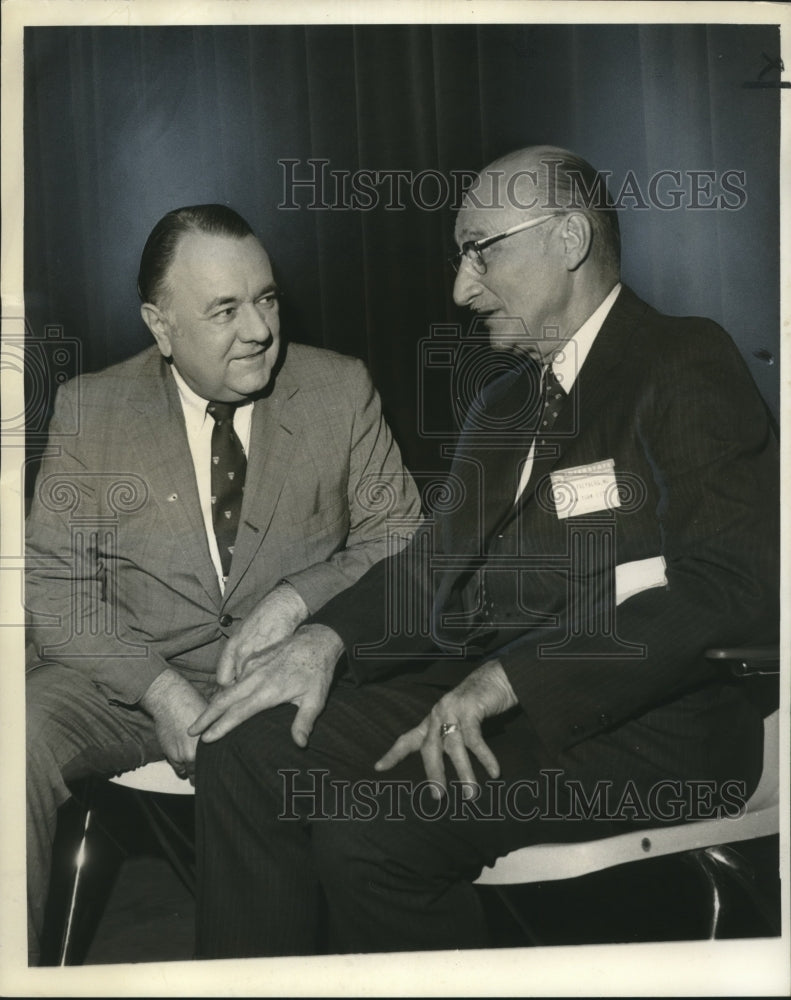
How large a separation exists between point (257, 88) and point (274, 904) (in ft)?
5.71

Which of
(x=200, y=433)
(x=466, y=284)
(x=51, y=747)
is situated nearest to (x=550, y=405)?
(x=466, y=284)

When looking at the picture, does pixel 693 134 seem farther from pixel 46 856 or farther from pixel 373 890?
pixel 46 856

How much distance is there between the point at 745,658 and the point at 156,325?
55.3 inches

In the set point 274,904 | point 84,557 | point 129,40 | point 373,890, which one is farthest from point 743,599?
point 129,40

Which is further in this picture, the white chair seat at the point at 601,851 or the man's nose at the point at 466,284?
the man's nose at the point at 466,284

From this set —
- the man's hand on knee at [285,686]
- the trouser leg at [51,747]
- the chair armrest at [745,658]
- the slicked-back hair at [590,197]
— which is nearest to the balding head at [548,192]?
the slicked-back hair at [590,197]

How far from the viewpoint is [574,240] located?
243 centimetres

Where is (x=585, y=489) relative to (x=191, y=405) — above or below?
below

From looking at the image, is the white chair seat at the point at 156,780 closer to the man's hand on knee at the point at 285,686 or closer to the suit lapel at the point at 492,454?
the man's hand on knee at the point at 285,686

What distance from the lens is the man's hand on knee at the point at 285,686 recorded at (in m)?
2.37

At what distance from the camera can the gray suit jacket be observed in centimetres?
241

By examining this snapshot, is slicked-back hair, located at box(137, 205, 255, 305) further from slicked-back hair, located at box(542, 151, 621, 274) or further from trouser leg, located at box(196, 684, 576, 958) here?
trouser leg, located at box(196, 684, 576, 958)

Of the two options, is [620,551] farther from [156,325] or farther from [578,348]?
[156,325]

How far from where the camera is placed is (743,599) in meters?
2.40
